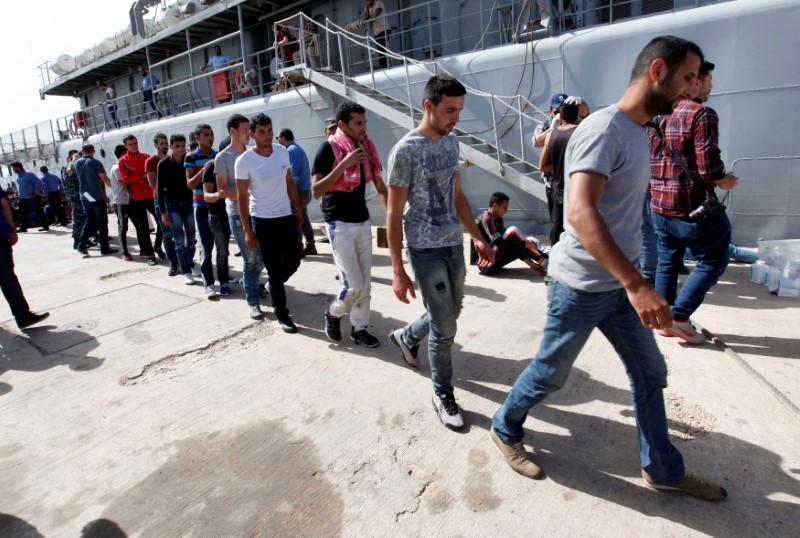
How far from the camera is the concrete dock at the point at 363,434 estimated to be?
6.82 ft

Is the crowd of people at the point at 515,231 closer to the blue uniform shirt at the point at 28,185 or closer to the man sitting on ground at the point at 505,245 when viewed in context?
the man sitting on ground at the point at 505,245

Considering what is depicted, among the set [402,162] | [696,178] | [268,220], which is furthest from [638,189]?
[268,220]

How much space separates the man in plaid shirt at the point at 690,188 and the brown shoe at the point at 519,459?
78.3 inches

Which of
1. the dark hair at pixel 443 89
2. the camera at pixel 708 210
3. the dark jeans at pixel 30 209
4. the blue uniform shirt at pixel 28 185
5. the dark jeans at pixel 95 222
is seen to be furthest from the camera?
the dark jeans at pixel 30 209

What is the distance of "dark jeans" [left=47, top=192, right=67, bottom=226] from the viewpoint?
12680 millimetres

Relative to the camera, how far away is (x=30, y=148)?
2156 centimetres

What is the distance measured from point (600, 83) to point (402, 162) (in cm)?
576

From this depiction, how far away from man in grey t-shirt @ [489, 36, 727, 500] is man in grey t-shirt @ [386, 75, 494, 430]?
58cm

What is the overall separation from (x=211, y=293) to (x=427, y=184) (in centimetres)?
376

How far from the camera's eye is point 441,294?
255cm

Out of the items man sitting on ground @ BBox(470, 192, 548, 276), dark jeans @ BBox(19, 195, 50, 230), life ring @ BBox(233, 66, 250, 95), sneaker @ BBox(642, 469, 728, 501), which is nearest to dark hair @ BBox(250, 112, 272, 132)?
man sitting on ground @ BBox(470, 192, 548, 276)

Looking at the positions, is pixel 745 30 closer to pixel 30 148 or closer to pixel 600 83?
pixel 600 83

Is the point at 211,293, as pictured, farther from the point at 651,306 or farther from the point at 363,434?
the point at 651,306

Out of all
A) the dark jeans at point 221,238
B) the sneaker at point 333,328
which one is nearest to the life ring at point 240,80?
the dark jeans at point 221,238
